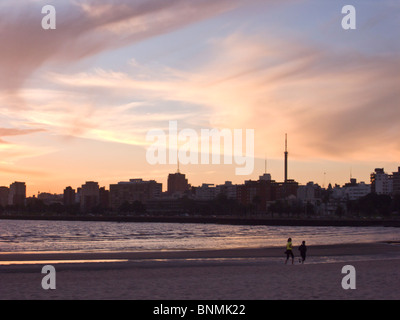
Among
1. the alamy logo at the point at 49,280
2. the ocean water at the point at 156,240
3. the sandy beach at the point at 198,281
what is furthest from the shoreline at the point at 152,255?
the alamy logo at the point at 49,280

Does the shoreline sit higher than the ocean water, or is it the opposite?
the shoreline

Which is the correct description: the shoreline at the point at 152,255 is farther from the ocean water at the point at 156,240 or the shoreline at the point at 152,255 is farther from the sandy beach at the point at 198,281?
the sandy beach at the point at 198,281

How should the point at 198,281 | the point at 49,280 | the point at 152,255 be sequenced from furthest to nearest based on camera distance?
1. the point at 152,255
2. the point at 49,280
3. the point at 198,281

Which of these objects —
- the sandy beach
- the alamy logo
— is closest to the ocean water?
the sandy beach

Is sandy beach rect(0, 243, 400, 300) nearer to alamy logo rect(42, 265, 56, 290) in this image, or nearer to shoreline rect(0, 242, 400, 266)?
alamy logo rect(42, 265, 56, 290)

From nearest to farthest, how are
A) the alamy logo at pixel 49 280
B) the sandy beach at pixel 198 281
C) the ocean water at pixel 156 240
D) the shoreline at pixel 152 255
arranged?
the sandy beach at pixel 198 281, the alamy logo at pixel 49 280, the shoreline at pixel 152 255, the ocean water at pixel 156 240

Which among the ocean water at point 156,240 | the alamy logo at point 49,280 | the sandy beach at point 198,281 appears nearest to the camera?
the sandy beach at point 198,281

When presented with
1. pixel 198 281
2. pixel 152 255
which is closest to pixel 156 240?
pixel 152 255

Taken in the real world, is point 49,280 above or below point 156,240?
above

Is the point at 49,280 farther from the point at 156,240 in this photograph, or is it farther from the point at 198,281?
the point at 156,240

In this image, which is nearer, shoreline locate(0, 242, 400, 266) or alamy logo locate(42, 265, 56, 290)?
alamy logo locate(42, 265, 56, 290)
